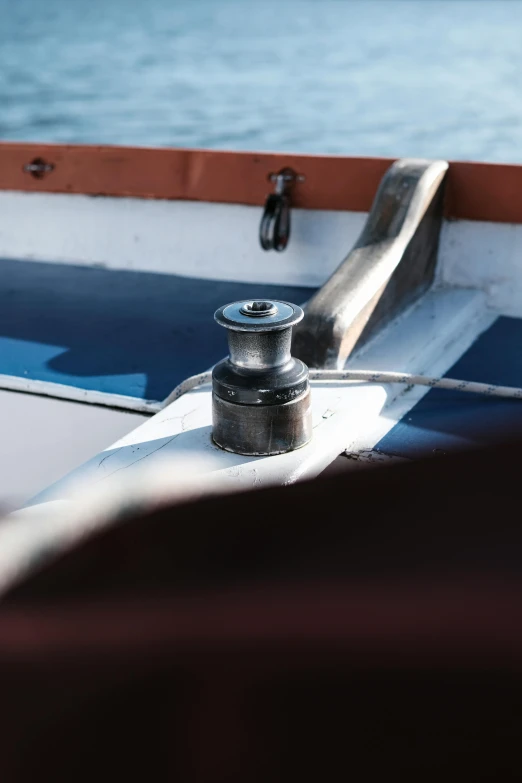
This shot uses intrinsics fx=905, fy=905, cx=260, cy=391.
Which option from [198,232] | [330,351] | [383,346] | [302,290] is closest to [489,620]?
[330,351]

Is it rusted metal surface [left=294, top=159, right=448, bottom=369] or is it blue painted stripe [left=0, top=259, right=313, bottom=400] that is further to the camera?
blue painted stripe [left=0, top=259, right=313, bottom=400]

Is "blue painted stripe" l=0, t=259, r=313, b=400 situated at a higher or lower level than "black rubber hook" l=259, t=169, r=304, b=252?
lower

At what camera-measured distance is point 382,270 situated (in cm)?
246

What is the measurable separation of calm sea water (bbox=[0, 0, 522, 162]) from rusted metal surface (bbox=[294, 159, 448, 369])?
41.9 feet

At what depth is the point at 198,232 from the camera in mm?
3277

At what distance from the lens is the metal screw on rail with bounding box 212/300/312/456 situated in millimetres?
1537

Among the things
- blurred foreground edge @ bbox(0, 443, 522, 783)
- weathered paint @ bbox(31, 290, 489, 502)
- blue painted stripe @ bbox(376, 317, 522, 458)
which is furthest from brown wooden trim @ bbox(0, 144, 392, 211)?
blurred foreground edge @ bbox(0, 443, 522, 783)

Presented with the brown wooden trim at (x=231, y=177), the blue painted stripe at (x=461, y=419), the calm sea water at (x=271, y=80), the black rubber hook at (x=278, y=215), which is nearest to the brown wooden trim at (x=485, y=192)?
the brown wooden trim at (x=231, y=177)

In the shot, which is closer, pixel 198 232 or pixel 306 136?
pixel 198 232

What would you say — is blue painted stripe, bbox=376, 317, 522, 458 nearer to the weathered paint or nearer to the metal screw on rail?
the weathered paint

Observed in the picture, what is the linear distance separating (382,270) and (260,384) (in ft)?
3.39

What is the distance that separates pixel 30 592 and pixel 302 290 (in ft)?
6.60

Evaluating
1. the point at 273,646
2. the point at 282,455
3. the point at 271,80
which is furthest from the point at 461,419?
the point at 271,80

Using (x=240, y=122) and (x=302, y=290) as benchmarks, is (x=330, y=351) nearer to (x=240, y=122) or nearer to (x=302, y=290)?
(x=302, y=290)
